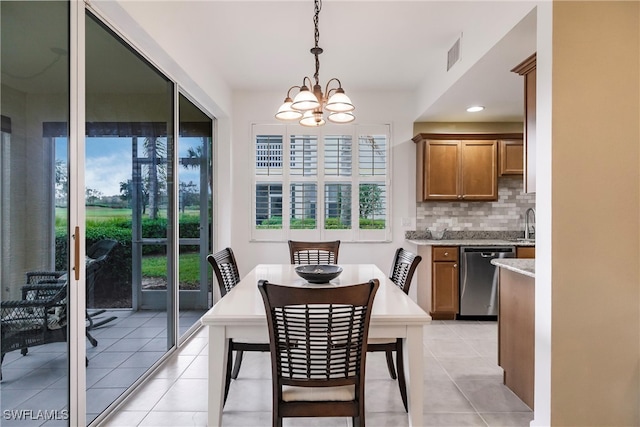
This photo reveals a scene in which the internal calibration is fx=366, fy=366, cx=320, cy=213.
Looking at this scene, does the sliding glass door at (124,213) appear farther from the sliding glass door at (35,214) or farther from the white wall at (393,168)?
the white wall at (393,168)

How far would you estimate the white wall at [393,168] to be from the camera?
187 inches

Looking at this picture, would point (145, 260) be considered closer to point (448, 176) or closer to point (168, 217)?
point (168, 217)

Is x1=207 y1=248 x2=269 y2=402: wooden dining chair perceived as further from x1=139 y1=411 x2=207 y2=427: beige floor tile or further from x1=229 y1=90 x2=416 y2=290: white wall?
x1=229 y1=90 x2=416 y2=290: white wall

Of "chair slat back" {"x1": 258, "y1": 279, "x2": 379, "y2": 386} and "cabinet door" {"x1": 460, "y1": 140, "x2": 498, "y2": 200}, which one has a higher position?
"cabinet door" {"x1": 460, "y1": 140, "x2": 498, "y2": 200}

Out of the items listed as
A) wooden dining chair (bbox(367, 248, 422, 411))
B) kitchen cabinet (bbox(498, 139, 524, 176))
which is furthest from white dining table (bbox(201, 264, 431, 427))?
kitchen cabinet (bbox(498, 139, 524, 176))

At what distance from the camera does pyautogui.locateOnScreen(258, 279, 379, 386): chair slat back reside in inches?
57.8

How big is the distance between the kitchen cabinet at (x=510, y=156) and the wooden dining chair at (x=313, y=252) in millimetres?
2461

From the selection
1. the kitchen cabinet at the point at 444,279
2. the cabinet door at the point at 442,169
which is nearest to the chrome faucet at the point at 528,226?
the cabinet door at the point at 442,169

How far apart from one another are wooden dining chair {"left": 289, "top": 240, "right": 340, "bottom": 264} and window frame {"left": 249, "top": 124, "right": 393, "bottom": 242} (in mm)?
1343

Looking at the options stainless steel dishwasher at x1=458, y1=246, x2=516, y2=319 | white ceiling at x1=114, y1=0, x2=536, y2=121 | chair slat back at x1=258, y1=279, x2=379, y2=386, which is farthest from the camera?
stainless steel dishwasher at x1=458, y1=246, x2=516, y2=319

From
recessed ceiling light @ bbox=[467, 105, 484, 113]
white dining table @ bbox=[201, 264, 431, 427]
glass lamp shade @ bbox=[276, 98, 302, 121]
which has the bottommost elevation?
white dining table @ bbox=[201, 264, 431, 427]

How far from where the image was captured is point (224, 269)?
99.6 inches

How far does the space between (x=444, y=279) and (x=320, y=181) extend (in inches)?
76.0
